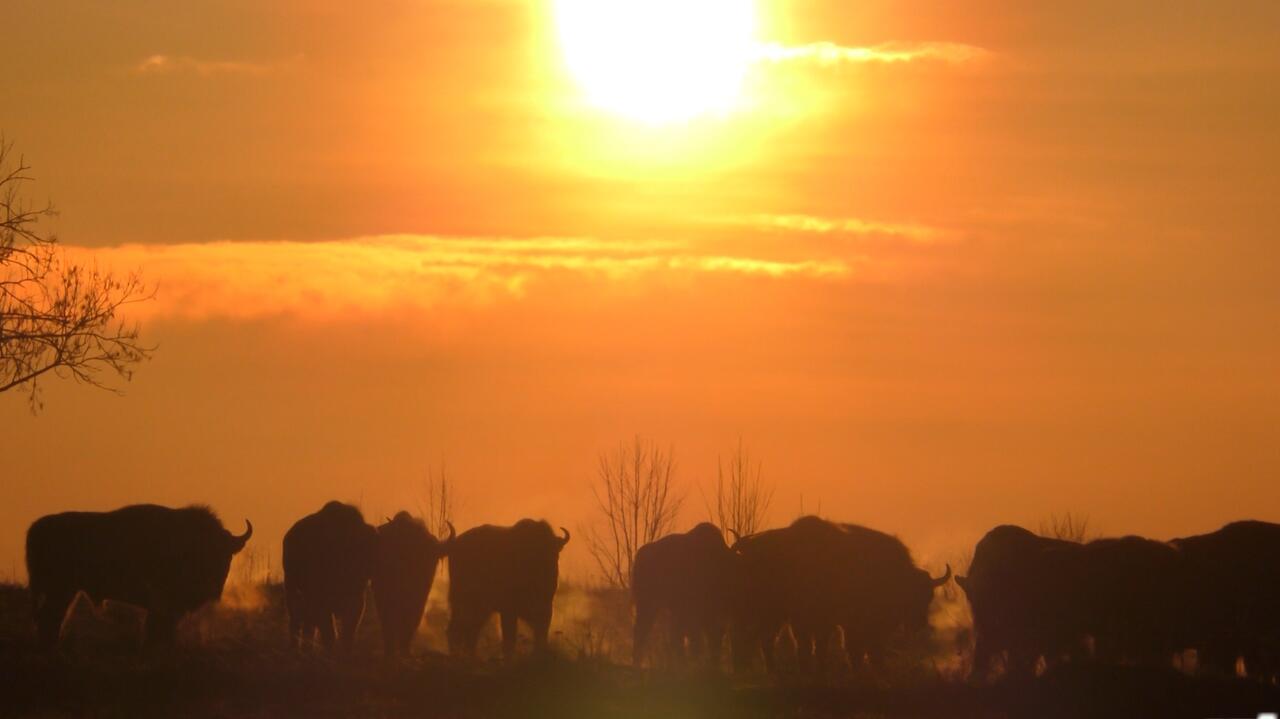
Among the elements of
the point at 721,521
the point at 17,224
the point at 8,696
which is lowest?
the point at 8,696

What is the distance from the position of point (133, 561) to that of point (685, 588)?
30.2 ft

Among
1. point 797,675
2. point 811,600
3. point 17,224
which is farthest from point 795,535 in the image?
point 17,224

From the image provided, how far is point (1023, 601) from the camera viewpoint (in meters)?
28.5

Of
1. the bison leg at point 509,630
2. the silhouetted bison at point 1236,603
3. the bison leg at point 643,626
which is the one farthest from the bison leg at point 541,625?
the silhouetted bison at point 1236,603

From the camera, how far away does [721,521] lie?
48750 millimetres

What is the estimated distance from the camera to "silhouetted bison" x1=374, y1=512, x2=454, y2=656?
30156mm

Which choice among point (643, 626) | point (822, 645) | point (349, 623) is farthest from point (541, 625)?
point (822, 645)

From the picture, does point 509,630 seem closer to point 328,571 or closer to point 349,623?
point 349,623

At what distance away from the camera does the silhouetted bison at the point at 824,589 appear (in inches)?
1211

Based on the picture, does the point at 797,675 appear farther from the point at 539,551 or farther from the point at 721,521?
the point at 721,521

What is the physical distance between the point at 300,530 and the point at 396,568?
1.77 meters

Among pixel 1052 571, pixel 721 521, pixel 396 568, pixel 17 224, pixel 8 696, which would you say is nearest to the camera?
pixel 8 696

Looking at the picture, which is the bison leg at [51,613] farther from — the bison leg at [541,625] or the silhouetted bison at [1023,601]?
the silhouetted bison at [1023,601]

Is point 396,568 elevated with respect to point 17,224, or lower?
lower
